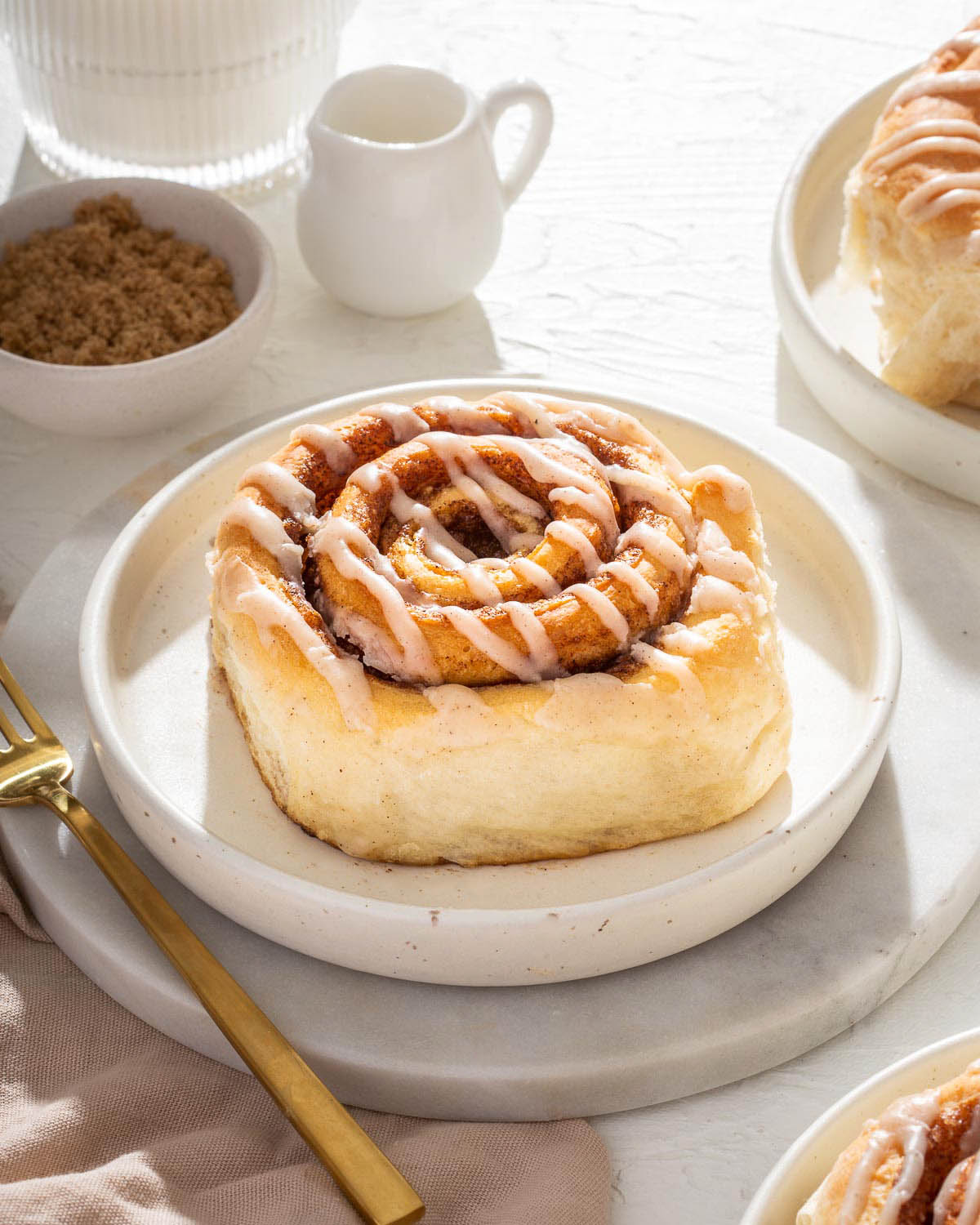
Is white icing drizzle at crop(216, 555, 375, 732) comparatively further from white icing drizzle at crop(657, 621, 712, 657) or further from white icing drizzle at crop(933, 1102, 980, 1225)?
white icing drizzle at crop(933, 1102, 980, 1225)

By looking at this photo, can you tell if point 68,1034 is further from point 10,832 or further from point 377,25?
point 377,25

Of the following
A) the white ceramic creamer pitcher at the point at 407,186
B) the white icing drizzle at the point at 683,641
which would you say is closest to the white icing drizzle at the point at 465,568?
the white icing drizzle at the point at 683,641

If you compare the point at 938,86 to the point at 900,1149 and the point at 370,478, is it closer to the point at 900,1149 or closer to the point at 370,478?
the point at 370,478

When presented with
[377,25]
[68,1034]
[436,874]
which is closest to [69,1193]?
[68,1034]

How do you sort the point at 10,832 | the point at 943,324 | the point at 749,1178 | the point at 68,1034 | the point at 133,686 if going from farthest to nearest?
the point at 943,324
the point at 133,686
the point at 10,832
the point at 68,1034
the point at 749,1178

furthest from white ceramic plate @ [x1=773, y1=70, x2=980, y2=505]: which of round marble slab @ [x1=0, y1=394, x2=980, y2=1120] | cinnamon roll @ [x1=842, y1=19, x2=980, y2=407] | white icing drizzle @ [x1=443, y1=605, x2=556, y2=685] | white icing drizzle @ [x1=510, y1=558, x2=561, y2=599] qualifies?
white icing drizzle @ [x1=443, y1=605, x2=556, y2=685]

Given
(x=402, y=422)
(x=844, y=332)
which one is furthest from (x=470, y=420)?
(x=844, y=332)
